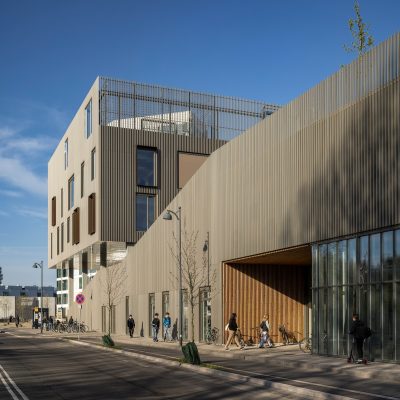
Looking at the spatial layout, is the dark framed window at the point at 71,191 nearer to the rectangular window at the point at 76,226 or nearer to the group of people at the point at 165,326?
the rectangular window at the point at 76,226

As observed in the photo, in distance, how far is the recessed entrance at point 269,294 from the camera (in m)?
35.9

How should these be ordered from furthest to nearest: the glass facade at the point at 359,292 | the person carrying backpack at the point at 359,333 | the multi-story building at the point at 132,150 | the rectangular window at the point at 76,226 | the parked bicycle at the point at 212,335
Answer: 1. the rectangular window at the point at 76,226
2. the multi-story building at the point at 132,150
3. the parked bicycle at the point at 212,335
4. the person carrying backpack at the point at 359,333
5. the glass facade at the point at 359,292

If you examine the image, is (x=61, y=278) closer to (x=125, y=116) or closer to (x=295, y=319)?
(x=125, y=116)

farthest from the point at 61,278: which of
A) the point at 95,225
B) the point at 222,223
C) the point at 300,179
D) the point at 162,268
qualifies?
the point at 300,179

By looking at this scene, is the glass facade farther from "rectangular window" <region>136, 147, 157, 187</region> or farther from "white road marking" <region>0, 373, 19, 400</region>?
"rectangular window" <region>136, 147, 157, 187</region>

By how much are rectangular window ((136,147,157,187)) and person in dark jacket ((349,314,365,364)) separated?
37.1m

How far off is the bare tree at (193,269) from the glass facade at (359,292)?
10.5 meters

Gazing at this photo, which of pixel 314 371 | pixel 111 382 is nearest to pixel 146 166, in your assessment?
pixel 314 371

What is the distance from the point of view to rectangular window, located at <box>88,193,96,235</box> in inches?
2302

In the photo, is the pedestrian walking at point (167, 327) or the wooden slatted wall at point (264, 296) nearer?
the wooden slatted wall at point (264, 296)

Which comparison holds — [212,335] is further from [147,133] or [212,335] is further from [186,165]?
[186,165]

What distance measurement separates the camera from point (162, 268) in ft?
151

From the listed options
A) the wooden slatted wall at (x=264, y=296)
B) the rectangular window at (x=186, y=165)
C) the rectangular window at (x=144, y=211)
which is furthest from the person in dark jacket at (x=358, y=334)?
the rectangular window at (x=186, y=165)

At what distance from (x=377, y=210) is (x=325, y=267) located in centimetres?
468
